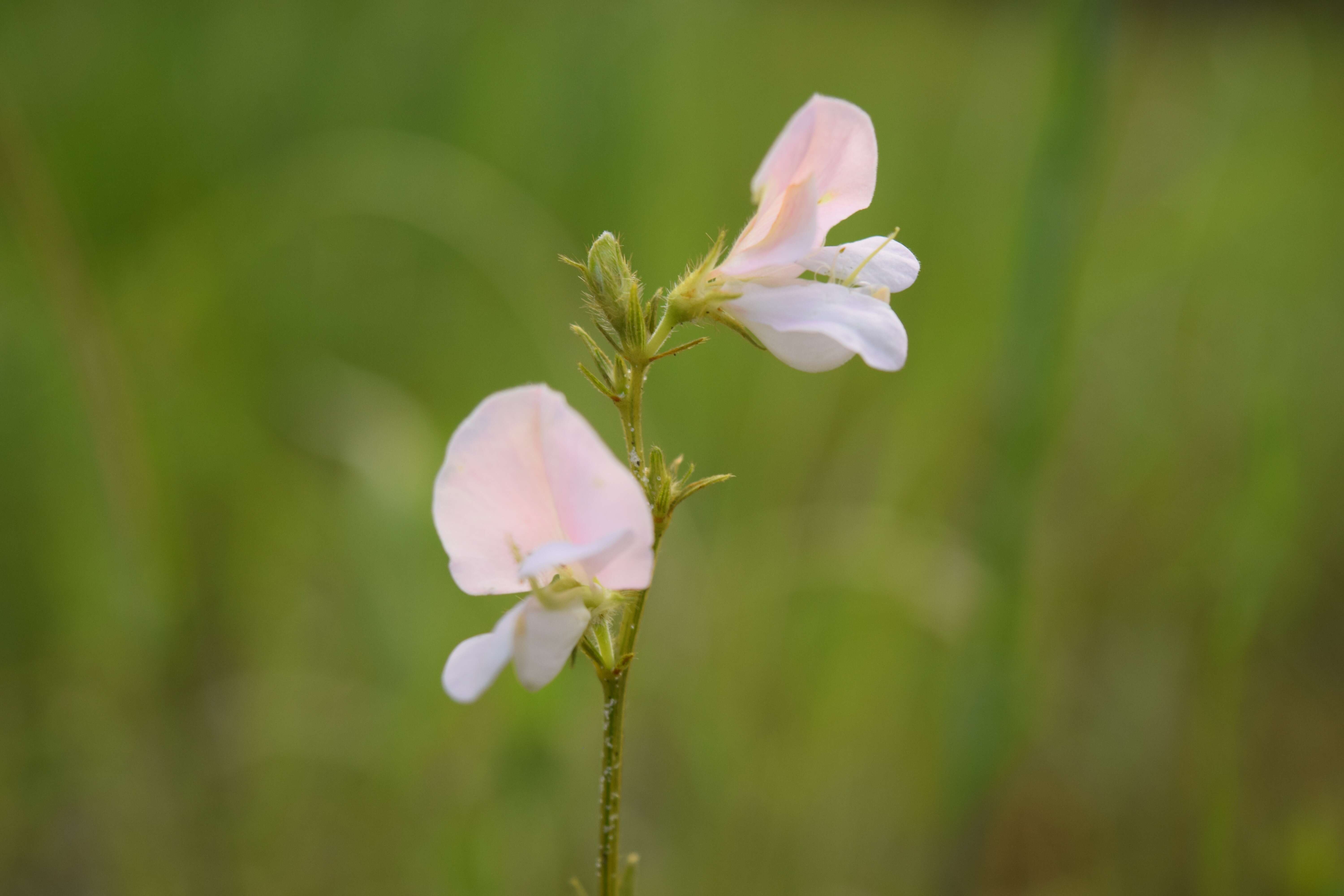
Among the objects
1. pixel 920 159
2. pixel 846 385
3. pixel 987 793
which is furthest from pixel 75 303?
pixel 920 159

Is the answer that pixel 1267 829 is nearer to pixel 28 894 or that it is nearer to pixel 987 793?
pixel 987 793

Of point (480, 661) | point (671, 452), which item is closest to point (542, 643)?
point (480, 661)

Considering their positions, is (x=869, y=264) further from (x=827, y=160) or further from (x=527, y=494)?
(x=527, y=494)

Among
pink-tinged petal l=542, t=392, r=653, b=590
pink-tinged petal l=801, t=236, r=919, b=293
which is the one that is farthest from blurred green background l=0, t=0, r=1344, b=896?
pink-tinged petal l=542, t=392, r=653, b=590

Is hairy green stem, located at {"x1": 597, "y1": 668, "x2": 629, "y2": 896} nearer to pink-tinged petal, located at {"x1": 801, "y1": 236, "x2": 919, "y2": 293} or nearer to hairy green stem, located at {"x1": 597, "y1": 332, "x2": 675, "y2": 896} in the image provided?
hairy green stem, located at {"x1": 597, "y1": 332, "x2": 675, "y2": 896}

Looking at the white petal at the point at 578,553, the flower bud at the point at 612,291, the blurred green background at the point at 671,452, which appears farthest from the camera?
the blurred green background at the point at 671,452

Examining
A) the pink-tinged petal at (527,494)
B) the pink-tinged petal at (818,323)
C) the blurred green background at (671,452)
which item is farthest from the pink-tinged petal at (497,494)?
the blurred green background at (671,452)

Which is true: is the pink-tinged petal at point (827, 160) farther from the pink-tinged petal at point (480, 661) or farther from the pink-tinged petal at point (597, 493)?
the pink-tinged petal at point (480, 661)
